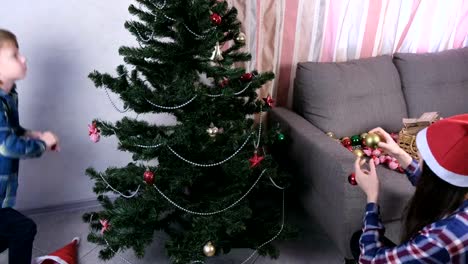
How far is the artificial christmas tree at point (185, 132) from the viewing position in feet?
4.09

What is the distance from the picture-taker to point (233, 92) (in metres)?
1.26

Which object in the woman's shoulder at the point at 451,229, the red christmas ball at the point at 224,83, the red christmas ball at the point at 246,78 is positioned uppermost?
the red christmas ball at the point at 246,78

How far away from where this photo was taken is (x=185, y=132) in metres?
1.25

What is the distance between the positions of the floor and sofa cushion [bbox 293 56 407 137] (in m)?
0.55

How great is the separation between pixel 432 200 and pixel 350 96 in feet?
3.50

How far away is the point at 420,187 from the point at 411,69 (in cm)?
133

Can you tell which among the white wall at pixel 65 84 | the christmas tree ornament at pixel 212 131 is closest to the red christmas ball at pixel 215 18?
the christmas tree ornament at pixel 212 131

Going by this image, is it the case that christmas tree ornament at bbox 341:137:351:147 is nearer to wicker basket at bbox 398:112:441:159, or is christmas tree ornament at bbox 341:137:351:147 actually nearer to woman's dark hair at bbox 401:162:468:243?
wicker basket at bbox 398:112:441:159

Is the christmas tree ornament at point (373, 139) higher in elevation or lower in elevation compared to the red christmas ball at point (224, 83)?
A: lower

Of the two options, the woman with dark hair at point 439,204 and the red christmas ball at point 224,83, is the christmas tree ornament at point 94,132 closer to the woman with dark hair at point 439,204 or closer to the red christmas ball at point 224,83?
the red christmas ball at point 224,83

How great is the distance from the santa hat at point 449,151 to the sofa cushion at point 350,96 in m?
0.99

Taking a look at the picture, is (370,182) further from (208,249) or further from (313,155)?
(208,249)

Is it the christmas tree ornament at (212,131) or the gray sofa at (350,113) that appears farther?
the gray sofa at (350,113)

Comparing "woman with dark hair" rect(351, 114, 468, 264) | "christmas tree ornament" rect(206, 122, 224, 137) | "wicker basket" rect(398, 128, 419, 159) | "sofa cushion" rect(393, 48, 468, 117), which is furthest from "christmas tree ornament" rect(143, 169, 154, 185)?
"sofa cushion" rect(393, 48, 468, 117)
